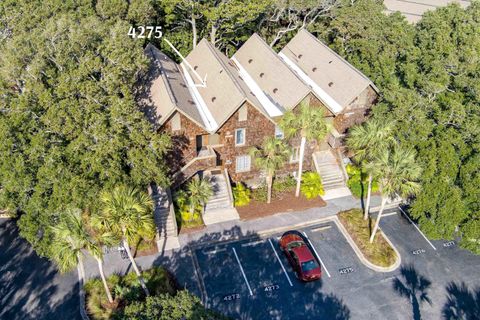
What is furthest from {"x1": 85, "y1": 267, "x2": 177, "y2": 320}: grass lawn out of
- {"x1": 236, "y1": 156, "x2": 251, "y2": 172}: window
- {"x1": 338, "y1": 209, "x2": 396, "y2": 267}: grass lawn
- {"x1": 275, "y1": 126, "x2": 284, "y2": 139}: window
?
{"x1": 275, "y1": 126, "x2": 284, "y2": 139}: window

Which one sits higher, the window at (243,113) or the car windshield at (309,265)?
the window at (243,113)

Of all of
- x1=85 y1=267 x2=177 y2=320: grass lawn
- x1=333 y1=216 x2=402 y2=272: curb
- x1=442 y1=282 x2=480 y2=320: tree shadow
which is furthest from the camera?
x1=333 y1=216 x2=402 y2=272: curb

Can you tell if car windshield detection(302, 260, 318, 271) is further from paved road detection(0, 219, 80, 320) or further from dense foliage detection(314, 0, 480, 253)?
paved road detection(0, 219, 80, 320)

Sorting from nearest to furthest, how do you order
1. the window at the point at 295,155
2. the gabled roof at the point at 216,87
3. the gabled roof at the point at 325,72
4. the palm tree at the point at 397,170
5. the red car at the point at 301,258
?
the palm tree at the point at 397,170 < the red car at the point at 301,258 < the gabled roof at the point at 216,87 < the gabled roof at the point at 325,72 < the window at the point at 295,155

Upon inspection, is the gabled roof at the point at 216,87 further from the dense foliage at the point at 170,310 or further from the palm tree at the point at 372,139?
the dense foliage at the point at 170,310

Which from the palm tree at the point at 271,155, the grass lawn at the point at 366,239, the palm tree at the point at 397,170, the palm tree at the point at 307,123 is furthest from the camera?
the palm tree at the point at 271,155

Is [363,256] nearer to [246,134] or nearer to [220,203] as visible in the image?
[220,203]

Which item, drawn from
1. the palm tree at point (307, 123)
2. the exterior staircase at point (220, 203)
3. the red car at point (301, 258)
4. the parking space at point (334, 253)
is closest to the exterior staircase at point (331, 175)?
the parking space at point (334, 253)

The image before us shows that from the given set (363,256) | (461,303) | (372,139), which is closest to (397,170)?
(372,139)
